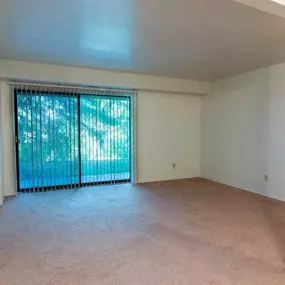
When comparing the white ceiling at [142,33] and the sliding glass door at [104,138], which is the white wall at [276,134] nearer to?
the white ceiling at [142,33]

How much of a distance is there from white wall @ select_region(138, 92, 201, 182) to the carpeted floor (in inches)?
56.5

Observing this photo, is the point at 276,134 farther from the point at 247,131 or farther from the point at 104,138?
the point at 104,138

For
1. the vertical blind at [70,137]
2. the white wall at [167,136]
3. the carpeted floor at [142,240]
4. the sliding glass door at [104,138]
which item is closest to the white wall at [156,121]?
the white wall at [167,136]

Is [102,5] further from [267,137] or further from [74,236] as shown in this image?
[267,137]

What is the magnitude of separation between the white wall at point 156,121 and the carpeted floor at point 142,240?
132 cm

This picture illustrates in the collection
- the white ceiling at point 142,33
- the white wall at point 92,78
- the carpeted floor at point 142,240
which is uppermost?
the white ceiling at point 142,33

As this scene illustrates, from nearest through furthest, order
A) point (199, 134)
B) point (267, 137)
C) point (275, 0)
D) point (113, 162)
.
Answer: point (275, 0)
point (267, 137)
point (113, 162)
point (199, 134)

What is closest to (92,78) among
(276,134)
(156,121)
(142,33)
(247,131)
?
(156,121)

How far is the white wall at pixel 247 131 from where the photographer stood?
4387 millimetres

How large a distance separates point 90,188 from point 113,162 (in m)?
0.70

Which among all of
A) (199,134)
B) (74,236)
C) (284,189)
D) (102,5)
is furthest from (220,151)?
(102,5)

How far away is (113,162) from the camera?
546 cm

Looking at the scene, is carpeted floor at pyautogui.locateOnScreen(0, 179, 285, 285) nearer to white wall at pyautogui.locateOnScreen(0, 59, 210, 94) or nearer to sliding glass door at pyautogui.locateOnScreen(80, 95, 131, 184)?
sliding glass door at pyautogui.locateOnScreen(80, 95, 131, 184)

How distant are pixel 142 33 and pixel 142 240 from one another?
85.5 inches
